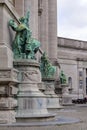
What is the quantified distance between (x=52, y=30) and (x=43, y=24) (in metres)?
2.67

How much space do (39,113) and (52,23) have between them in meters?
25.7

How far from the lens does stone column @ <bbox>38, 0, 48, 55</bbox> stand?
34312mm

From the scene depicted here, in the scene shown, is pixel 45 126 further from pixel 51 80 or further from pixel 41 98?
pixel 51 80

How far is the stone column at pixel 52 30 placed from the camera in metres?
36.7

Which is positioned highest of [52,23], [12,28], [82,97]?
[52,23]

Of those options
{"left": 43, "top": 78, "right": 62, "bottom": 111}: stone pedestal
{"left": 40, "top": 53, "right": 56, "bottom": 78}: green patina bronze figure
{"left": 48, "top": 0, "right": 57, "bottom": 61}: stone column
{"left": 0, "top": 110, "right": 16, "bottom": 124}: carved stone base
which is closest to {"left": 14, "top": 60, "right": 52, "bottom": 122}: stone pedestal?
{"left": 0, "top": 110, "right": 16, "bottom": 124}: carved stone base

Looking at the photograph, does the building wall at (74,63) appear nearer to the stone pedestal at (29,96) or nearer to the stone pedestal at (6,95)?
the stone pedestal at (29,96)

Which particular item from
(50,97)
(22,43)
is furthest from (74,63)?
(22,43)

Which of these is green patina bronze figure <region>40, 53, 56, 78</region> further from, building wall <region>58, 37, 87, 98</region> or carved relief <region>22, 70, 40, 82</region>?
building wall <region>58, 37, 87, 98</region>

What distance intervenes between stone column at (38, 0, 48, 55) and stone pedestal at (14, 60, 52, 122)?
2099 cm

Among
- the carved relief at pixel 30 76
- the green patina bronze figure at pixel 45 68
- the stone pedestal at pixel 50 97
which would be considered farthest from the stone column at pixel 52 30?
the carved relief at pixel 30 76

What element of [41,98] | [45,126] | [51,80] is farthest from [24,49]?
[51,80]

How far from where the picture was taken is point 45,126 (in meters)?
9.74

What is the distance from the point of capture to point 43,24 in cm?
3494
